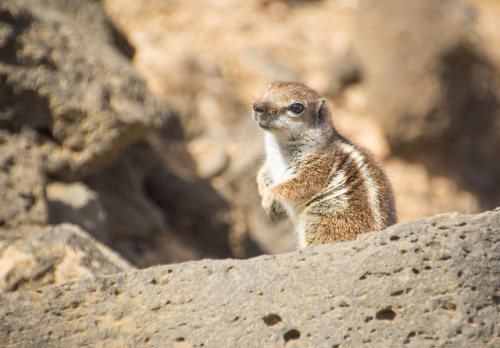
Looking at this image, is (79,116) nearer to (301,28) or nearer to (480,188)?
(301,28)

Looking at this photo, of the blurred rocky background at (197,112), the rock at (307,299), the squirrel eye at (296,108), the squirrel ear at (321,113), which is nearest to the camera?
the rock at (307,299)

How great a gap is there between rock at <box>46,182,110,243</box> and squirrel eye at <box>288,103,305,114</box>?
2840 mm

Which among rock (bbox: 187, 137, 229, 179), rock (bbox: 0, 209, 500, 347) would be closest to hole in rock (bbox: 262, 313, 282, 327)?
rock (bbox: 0, 209, 500, 347)

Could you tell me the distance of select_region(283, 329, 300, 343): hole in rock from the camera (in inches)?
146

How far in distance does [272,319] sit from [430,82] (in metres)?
9.73

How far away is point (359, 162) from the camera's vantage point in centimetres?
591

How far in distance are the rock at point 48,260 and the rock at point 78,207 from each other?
1384 millimetres

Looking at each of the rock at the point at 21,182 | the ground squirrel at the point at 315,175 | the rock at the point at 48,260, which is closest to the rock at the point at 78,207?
the rock at the point at 21,182

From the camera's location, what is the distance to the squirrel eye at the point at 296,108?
6.12 meters

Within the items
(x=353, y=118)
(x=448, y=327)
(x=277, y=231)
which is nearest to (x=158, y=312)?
(x=448, y=327)

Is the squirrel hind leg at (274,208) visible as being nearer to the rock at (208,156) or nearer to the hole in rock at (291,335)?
the hole in rock at (291,335)

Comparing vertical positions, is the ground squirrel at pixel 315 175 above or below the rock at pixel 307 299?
above

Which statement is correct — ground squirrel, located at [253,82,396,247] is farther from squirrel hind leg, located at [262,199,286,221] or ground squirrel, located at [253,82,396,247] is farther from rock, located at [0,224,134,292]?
rock, located at [0,224,134,292]

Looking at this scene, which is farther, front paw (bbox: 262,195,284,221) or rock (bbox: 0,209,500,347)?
front paw (bbox: 262,195,284,221)
